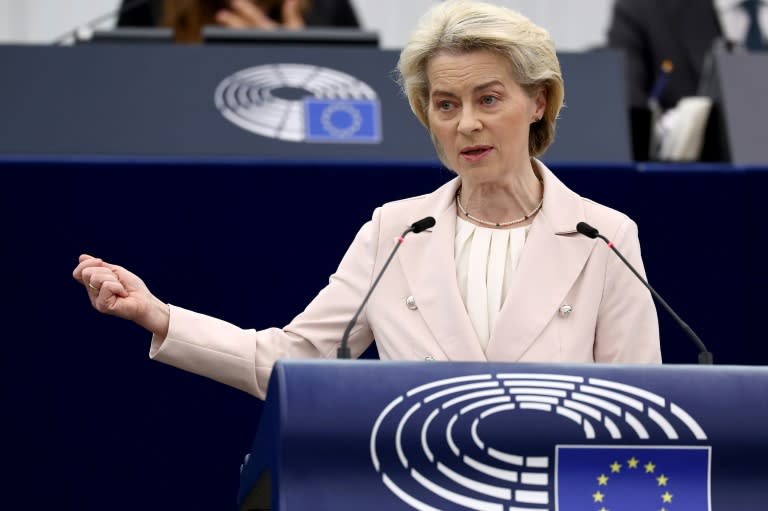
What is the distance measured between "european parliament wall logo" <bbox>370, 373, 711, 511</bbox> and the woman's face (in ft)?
2.17

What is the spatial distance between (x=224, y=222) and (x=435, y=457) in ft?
5.33

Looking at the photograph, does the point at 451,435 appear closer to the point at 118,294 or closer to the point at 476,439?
the point at 476,439

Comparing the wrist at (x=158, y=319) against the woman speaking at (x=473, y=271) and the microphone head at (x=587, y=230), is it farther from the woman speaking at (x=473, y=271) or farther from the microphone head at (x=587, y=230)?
the microphone head at (x=587, y=230)

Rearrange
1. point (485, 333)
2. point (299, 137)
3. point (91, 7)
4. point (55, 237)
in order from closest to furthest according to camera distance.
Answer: point (485, 333), point (55, 237), point (299, 137), point (91, 7)

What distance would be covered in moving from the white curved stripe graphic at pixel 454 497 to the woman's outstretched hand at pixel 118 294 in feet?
2.19

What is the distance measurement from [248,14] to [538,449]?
8.72ft

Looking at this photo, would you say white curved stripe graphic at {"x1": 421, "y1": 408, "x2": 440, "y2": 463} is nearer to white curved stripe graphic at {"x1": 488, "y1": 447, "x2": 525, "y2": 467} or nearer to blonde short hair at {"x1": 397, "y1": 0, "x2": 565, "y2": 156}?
white curved stripe graphic at {"x1": 488, "y1": 447, "x2": 525, "y2": 467}

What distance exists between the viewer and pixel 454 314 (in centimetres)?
235

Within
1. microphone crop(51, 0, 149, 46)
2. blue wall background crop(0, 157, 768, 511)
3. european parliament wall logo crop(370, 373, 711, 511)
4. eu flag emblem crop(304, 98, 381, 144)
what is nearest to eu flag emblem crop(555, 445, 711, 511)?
european parliament wall logo crop(370, 373, 711, 511)

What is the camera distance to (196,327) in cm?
238

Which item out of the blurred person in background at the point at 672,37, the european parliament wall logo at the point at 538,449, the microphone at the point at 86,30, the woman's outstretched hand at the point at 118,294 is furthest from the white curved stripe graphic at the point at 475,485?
the blurred person in background at the point at 672,37

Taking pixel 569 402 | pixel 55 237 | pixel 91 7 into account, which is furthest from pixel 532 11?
pixel 569 402

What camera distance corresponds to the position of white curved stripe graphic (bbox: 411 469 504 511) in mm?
1780

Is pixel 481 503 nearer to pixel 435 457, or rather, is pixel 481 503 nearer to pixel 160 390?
pixel 435 457
